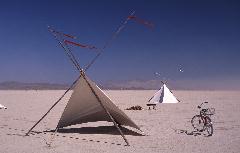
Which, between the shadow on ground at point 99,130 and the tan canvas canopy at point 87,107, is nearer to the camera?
the tan canvas canopy at point 87,107

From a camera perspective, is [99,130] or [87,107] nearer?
[87,107]

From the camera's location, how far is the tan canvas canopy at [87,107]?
16.3 meters

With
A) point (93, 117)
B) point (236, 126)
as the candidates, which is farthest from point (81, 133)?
point (236, 126)

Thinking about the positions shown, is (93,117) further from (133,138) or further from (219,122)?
(219,122)

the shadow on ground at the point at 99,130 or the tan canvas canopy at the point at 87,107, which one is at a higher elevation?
the tan canvas canopy at the point at 87,107

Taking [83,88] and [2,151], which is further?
[83,88]

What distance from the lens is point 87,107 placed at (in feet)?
56.3

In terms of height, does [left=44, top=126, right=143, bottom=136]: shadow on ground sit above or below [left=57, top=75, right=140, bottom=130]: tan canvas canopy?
below

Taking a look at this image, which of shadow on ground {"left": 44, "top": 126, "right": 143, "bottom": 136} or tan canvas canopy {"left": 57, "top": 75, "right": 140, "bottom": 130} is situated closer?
tan canvas canopy {"left": 57, "top": 75, "right": 140, "bottom": 130}

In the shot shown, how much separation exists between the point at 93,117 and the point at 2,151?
220 inches

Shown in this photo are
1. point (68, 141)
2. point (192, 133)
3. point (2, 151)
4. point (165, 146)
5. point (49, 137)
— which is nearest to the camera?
point (2, 151)

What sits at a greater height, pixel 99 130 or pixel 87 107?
pixel 87 107

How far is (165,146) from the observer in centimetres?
1397

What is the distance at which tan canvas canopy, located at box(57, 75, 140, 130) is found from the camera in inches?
643
